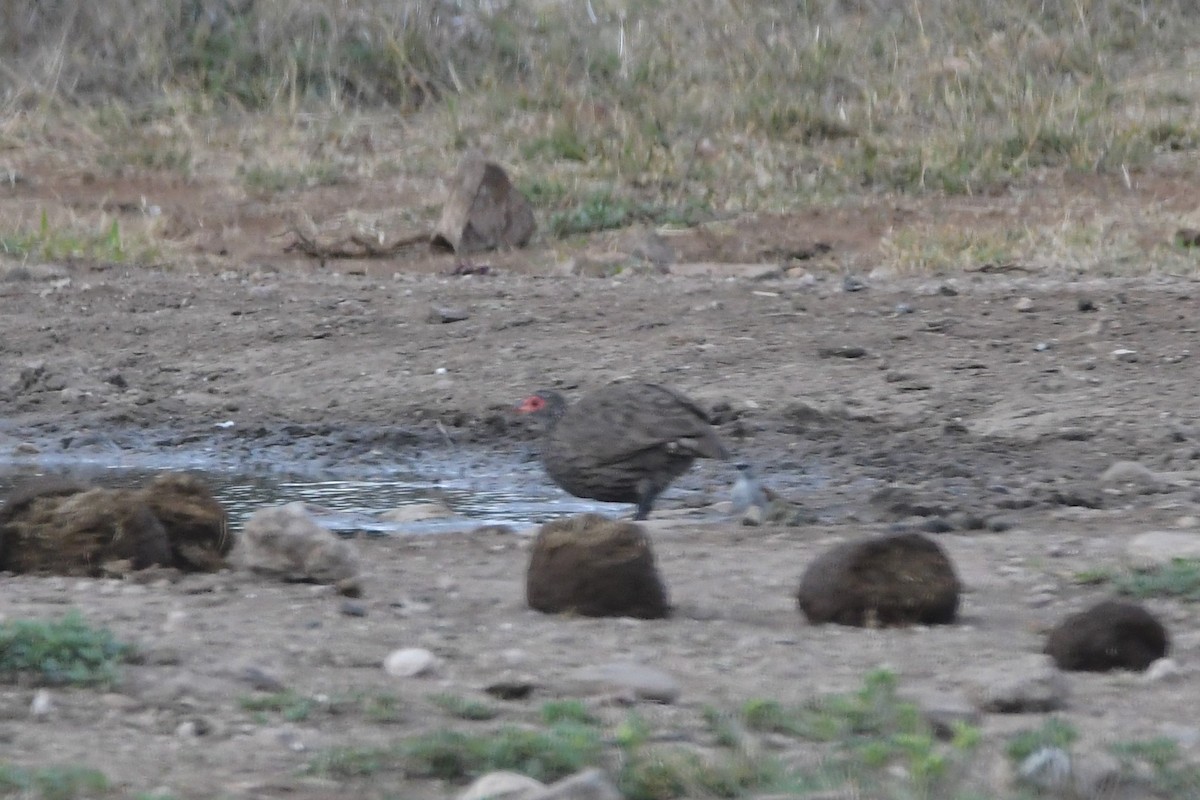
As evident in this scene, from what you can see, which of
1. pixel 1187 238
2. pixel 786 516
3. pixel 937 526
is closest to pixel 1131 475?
pixel 937 526

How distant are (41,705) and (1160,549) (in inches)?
98.8

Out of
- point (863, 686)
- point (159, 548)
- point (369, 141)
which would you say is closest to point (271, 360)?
point (159, 548)

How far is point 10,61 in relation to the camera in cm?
1398

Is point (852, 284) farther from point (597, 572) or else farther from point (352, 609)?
point (352, 609)

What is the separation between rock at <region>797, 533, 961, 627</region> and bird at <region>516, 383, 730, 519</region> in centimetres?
131

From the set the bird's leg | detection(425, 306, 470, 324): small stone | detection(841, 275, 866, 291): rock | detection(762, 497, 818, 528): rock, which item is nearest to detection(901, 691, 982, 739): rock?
detection(762, 497, 818, 528): rock

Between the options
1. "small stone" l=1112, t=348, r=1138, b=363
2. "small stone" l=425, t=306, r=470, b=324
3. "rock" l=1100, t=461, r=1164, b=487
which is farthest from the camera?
"small stone" l=425, t=306, r=470, b=324

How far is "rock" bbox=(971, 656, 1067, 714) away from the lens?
3074 millimetres

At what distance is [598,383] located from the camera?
277 inches

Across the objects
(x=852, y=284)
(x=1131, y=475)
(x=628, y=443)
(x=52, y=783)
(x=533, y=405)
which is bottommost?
(x=852, y=284)

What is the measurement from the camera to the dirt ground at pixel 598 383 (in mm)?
3137

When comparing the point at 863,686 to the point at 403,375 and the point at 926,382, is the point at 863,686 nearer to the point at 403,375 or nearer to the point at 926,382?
the point at 926,382

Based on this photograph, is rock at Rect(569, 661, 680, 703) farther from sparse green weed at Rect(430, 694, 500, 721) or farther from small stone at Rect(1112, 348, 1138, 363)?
small stone at Rect(1112, 348, 1138, 363)

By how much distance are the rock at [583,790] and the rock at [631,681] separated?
0.61 metres
